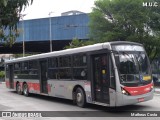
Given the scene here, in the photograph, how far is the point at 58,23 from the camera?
6444 cm

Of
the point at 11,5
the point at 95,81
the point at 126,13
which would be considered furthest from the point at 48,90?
the point at 126,13

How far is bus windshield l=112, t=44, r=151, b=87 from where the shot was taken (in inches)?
476

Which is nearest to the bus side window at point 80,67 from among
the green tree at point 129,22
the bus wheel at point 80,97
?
the bus wheel at point 80,97

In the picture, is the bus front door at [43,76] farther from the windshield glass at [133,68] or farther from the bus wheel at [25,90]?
the windshield glass at [133,68]

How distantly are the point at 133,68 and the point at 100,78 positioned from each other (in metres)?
1.35

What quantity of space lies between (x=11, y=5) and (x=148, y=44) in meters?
24.7

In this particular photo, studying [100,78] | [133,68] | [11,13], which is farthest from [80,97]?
[11,13]

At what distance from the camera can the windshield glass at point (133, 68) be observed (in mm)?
12094

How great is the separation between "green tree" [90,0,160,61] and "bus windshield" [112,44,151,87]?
1561 centimetres

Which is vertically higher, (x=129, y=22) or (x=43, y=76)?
(x=129, y=22)

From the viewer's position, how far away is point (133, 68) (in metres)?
12.5

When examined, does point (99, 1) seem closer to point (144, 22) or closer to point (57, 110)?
point (144, 22)

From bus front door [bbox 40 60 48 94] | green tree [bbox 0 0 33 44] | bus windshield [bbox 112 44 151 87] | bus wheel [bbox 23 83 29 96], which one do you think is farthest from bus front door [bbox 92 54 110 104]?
bus wheel [bbox 23 83 29 96]

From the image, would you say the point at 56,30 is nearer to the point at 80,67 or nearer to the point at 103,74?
the point at 80,67
